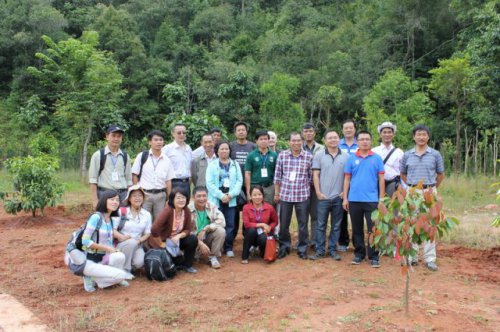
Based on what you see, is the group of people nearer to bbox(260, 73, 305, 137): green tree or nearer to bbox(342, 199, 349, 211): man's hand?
bbox(342, 199, 349, 211): man's hand

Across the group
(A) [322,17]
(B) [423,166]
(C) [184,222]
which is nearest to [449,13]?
(A) [322,17]

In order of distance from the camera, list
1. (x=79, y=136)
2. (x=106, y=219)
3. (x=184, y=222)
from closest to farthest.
A: (x=106, y=219)
(x=184, y=222)
(x=79, y=136)

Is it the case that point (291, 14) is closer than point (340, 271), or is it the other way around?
point (340, 271)

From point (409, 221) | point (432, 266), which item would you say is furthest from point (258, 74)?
point (409, 221)

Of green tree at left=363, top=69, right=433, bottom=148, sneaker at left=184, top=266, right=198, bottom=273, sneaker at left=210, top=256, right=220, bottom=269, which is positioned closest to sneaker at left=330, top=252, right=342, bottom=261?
sneaker at left=210, top=256, right=220, bottom=269

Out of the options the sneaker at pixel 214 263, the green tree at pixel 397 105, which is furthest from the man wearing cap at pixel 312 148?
the green tree at pixel 397 105

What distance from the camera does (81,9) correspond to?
28.8 metres

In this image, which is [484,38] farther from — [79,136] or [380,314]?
[79,136]

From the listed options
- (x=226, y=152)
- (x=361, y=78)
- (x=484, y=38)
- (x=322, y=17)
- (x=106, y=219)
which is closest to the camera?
(x=106, y=219)

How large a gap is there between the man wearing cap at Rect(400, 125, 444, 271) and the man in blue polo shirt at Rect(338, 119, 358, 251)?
683mm

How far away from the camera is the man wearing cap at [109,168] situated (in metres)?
5.28

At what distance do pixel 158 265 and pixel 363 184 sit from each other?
236cm

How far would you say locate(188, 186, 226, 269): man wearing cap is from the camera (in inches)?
208

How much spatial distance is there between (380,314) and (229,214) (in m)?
2.40
